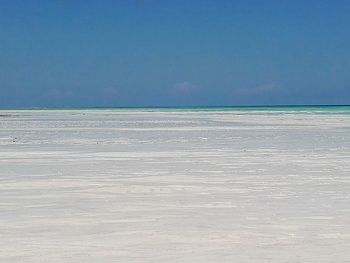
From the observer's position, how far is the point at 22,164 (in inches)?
631

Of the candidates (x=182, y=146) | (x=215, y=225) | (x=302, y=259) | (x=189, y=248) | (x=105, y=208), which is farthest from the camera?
(x=182, y=146)

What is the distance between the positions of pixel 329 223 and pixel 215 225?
1258 millimetres

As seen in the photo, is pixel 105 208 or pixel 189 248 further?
pixel 105 208

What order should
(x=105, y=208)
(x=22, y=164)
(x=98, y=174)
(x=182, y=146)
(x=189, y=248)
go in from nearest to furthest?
1. (x=189, y=248)
2. (x=105, y=208)
3. (x=98, y=174)
4. (x=22, y=164)
5. (x=182, y=146)

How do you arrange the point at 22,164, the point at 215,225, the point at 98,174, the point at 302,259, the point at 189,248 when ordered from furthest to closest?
the point at 22,164 → the point at 98,174 → the point at 215,225 → the point at 189,248 → the point at 302,259

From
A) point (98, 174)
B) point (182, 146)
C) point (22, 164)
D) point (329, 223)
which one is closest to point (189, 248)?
point (329, 223)

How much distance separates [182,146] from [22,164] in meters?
7.20

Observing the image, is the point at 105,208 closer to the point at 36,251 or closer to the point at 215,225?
the point at 215,225

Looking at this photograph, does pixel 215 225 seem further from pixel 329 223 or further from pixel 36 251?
pixel 36 251

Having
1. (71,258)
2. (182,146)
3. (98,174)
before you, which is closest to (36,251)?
(71,258)


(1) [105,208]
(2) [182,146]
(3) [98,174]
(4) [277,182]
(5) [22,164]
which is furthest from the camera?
(2) [182,146]

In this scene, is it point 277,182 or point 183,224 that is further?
point 277,182

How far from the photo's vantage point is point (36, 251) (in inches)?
267

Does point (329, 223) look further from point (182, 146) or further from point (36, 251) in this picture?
point (182, 146)
